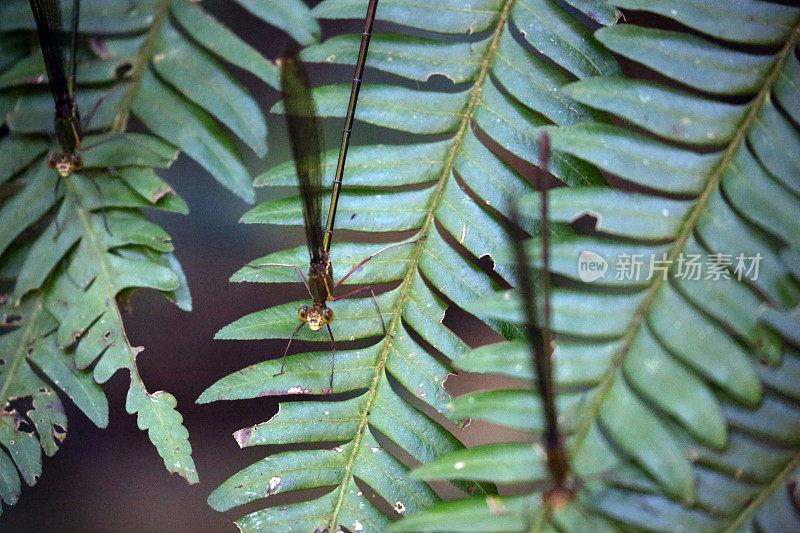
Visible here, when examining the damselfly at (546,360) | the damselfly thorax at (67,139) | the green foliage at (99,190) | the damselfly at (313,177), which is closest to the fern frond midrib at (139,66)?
the green foliage at (99,190)

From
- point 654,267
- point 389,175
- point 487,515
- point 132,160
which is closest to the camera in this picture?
point 487,515

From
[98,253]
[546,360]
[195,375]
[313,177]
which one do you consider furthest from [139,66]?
[546,360]

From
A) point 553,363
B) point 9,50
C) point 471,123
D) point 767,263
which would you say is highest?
point 9,50

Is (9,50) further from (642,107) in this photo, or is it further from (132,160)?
(642,107)

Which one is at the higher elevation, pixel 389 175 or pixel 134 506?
pixel 389 175

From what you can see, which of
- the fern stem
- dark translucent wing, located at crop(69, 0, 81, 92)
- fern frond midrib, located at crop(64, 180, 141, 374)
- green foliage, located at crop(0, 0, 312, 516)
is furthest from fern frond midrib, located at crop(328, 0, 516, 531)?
dark translucent wing, located at crop(69, 0, 81, 92)

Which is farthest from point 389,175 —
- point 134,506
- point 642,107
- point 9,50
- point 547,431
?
point 134,506

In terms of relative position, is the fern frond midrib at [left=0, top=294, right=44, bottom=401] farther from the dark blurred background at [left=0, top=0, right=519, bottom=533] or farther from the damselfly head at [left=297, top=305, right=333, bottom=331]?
the damselfly head at [left=297, top=305, right=333, bottom=331]

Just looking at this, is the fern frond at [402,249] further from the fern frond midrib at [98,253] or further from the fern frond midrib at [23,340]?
the fern frond midrib at [23,340]
